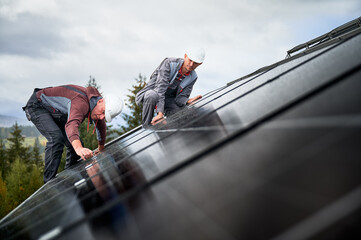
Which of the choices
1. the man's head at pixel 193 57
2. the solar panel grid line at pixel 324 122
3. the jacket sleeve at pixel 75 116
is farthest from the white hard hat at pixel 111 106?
the solar panel grid line at pixel 324 122

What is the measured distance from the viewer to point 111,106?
5672mm

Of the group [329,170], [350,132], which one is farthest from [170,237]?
[350,132]

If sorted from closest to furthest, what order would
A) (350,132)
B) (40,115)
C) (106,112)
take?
(350,132) < (40,115) < (106,112)

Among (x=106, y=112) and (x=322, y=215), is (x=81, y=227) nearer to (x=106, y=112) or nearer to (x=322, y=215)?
(x=322, y=215)

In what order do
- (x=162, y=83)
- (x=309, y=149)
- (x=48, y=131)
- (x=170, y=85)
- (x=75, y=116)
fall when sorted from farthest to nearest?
1. (x=170, y=85)
2. (x=162, y=83)
3. (x=48, y=131)
4. (x=75, y=116)
5. (x=309, y=149)

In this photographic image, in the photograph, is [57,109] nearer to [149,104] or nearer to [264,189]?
[149,104]

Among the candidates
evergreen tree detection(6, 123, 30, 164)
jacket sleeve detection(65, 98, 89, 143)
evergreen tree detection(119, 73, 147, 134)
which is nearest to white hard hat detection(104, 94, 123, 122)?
jacket sleeve detection(65, 98, 89, 143)

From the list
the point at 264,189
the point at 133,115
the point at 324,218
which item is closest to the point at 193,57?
the point at 264,189

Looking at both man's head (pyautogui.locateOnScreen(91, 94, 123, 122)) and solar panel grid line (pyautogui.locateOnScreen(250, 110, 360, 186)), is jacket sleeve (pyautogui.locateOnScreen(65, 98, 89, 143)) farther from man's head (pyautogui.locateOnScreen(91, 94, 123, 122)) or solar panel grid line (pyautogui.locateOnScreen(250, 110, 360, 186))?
solar panel grid line (pyautogui.locateOnScreen(250, 110, 360, 186))

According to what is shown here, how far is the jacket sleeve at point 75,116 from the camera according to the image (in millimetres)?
4527

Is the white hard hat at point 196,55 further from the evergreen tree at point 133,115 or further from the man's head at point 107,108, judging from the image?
the evergreen tree at point 133,115

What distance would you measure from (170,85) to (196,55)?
118cm

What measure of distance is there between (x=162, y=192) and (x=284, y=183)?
0.65m

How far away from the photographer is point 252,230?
0.83 meters
